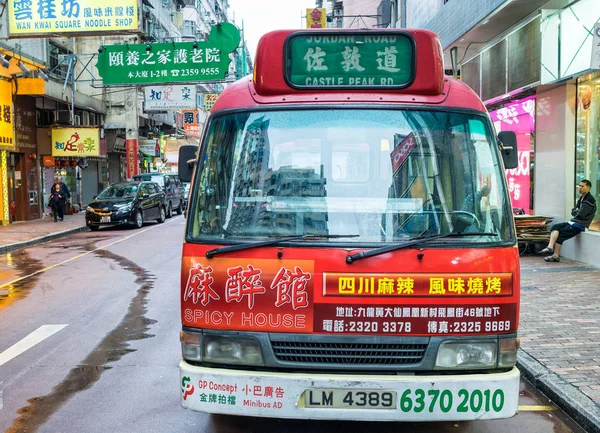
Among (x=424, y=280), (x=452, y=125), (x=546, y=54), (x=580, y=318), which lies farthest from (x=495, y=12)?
(x=424, y=280)

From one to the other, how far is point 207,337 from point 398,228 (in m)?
1.34

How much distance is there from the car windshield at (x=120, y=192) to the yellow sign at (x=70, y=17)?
6.24 meters

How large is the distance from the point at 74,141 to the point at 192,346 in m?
23.3

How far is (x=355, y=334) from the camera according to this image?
3.79m

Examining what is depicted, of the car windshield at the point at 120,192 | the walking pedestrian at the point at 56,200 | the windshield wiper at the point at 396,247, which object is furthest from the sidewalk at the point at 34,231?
the windshield wiper at the point at 396,247

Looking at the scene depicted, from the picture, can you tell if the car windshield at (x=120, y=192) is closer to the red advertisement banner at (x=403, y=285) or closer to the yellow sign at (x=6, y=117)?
the yellow sign at (x=6, y=117)

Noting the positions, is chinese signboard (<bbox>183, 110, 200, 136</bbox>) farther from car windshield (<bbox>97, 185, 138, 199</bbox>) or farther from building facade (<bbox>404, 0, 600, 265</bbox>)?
building facade (<bbox>404, 0, 600, 265</bbox>)

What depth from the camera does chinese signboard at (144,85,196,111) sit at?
28.6m

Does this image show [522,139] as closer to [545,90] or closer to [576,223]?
[545,90]

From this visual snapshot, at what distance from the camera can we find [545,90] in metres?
13.6

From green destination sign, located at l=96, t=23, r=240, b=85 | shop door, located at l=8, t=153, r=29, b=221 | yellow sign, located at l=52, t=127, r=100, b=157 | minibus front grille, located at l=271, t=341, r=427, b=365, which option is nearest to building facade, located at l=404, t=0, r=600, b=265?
green destination sign, located at l=96, t=23, r=240, b=85

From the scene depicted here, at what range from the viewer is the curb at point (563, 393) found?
4629 mm

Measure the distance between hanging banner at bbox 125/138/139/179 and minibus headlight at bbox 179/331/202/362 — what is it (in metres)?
31.4

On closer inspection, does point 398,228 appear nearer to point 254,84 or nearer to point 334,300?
point 334,300
